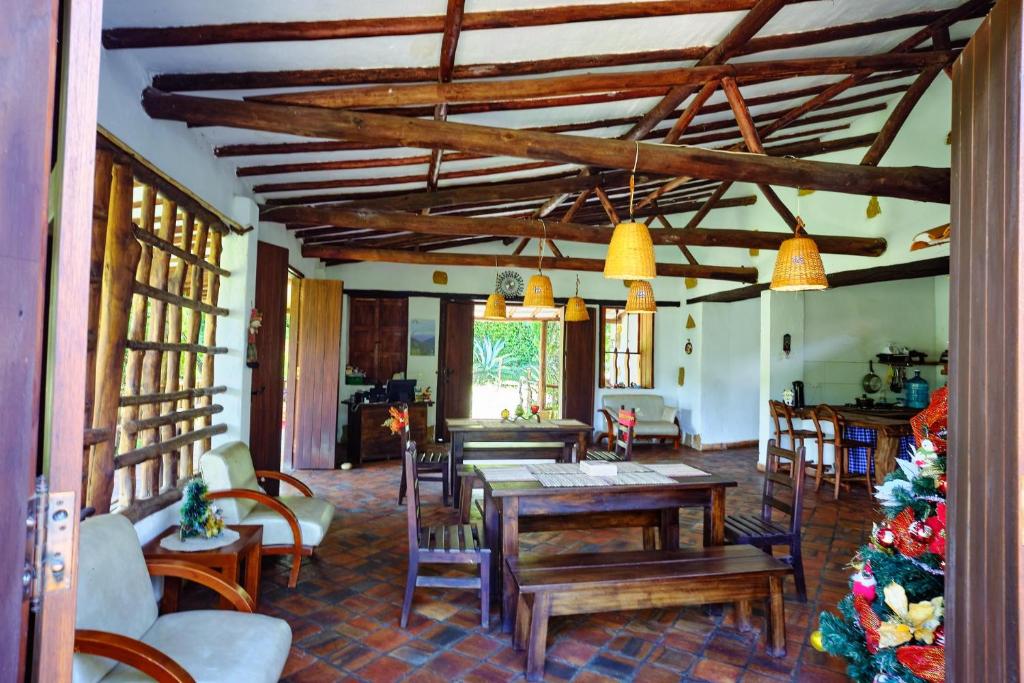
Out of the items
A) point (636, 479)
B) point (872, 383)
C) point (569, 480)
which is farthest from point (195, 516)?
point (872, 383)

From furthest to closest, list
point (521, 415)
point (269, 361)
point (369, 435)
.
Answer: point (369, 435)
point (521, 415)
point (269, 361)

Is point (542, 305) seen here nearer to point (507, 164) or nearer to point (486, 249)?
point (507, 164)

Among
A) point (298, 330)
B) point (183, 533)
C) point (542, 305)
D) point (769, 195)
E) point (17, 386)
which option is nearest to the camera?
point (17, 386)

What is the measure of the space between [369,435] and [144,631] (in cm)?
540

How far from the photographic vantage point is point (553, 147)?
144 inches

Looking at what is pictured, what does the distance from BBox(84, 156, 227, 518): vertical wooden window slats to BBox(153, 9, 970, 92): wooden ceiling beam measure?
2.27 ft

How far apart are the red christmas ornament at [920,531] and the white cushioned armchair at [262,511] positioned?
3146 mm

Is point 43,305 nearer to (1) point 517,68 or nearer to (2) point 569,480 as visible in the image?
(2) point 569,480

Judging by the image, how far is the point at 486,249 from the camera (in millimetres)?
9219

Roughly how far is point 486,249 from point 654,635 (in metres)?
7.08

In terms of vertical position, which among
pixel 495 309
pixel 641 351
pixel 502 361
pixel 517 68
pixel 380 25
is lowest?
pixel 502 361

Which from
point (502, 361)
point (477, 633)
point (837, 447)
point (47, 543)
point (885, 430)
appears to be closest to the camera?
point (47, 543)

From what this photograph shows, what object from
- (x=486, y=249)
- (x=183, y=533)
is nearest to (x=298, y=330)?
(x=486, y=249)

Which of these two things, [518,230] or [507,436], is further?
[518,230]
